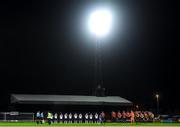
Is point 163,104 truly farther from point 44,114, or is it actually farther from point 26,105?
point 44,114

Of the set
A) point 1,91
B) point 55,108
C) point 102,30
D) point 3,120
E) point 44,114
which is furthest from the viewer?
point 1,91

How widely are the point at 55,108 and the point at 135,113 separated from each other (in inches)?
378

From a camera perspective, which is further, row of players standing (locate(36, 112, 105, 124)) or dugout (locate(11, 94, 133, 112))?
dugout (locate(11, 94, 133, 112))

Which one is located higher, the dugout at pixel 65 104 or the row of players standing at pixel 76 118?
the dugout at pixel 65 104

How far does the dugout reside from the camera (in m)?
44.8

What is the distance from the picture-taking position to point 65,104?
45781 mm

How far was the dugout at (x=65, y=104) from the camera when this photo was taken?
44.8 m

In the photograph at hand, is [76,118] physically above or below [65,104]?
below

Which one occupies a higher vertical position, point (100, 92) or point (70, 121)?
point (100, 92)

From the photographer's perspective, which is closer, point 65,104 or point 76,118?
point 76,118

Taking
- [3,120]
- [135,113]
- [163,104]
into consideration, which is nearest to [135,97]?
[163,104]

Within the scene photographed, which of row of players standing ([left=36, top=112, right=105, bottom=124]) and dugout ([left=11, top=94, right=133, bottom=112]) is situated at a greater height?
dugout ([left=11, top=94, right=133, bottom=112])

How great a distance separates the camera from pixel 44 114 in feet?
123

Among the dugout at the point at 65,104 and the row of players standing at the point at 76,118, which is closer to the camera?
the row of players standing at the point at 76,118
